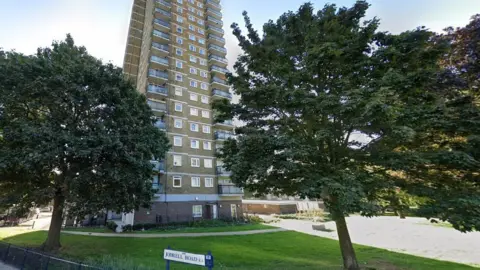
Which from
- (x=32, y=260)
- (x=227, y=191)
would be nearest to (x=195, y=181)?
(x=227, y=191)

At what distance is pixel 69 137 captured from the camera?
1191cm

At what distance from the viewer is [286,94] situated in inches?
337

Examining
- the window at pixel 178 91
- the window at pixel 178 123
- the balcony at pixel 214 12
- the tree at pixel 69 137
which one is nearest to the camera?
the tree at pixel 69 137

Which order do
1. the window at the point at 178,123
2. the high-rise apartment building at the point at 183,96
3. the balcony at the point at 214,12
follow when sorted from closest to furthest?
the high-rise apartment building at the point at 183,96, the window at the point at 178,123, the balcony at the point at 214,12

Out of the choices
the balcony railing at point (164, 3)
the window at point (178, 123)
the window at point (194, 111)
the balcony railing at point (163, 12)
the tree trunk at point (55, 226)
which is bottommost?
the tree trunk at point (55, 226)

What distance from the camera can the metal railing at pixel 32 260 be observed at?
7.27 m

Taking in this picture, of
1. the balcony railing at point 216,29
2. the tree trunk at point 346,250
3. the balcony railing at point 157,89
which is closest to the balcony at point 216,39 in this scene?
the balcony railing at point 216,29

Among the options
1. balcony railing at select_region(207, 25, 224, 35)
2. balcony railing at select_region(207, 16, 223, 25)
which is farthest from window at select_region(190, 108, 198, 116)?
balcony railing at select_region(207, 16, 223, 25)

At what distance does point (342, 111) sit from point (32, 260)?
12576 mm

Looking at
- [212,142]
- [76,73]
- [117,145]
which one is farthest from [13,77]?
[212,142]

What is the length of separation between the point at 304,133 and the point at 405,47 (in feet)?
14.8

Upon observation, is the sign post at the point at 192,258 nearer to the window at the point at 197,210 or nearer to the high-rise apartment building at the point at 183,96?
the high-rise apartment building at the point at 183,96

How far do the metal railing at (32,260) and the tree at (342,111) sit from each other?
5.72 meters

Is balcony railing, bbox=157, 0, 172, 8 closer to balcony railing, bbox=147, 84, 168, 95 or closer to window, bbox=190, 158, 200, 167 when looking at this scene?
balcony railing, bbox=147, 84, 168, 95
